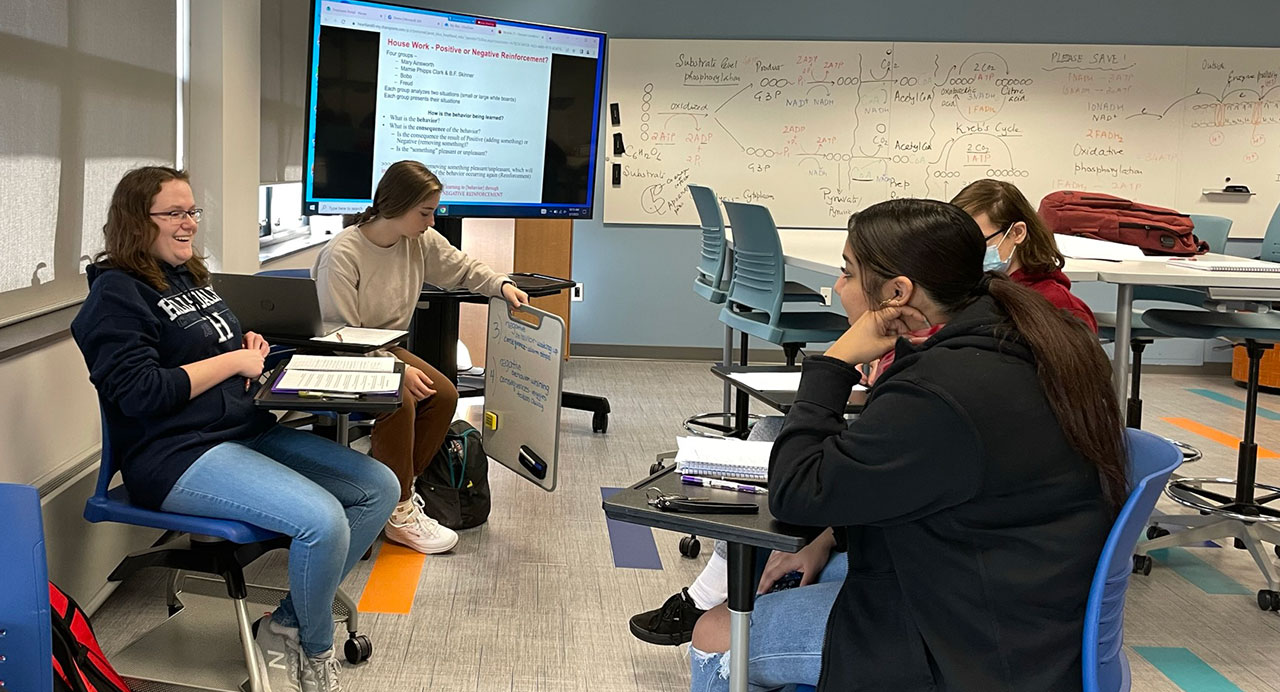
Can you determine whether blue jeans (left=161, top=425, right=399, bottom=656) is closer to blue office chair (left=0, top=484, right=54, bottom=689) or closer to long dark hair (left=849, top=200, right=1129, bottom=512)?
blue office chair (left=0, top=484, right=54, bottom=689)

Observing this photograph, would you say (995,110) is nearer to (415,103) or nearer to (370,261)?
(415,103)

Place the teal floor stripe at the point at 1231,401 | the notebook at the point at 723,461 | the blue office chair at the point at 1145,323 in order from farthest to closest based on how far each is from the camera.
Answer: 1. the teal floor stripe at the point at 1231,401
2. the blue office chair at the point at 1145,323
3. the notebook at the point at 723,461

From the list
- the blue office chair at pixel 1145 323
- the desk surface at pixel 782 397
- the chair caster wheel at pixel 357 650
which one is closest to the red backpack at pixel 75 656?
the chair caster wheel at pixel 357 650

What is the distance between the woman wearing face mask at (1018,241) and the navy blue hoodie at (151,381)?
67.8 inches

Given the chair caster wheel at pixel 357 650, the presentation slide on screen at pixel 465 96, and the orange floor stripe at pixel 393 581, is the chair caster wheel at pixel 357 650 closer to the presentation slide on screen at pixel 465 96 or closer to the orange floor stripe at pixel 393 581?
the orange floor stripe at pixel 393 581

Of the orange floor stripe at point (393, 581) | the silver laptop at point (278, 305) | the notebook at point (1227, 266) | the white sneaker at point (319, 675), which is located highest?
the notebook at point (1227, 266)

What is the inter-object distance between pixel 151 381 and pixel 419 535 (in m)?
1.26

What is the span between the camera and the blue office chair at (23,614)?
4.50 feet

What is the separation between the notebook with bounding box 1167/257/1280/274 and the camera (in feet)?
10.4

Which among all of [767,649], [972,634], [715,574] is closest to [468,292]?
[715,574]

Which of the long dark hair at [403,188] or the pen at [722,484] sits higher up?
the long dark hair at [403,188]

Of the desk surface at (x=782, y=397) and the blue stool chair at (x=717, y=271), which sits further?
the blue stool chair at (x=717, y=271)

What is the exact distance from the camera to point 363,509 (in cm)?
246

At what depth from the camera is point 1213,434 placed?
17.1 ft
